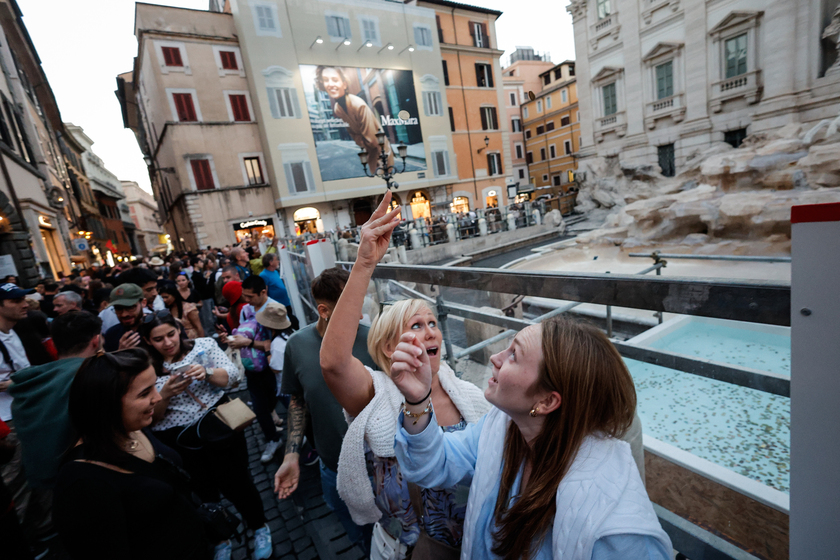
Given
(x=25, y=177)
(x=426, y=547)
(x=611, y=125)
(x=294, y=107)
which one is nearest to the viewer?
(x=426, y=547)

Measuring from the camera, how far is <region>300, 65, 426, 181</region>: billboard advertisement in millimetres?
23375

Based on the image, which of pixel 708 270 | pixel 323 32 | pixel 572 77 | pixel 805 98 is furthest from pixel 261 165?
pixel 572 77

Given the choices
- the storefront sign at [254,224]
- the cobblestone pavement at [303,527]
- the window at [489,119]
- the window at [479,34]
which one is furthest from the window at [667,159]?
the cobblestone pavement at [303,527]

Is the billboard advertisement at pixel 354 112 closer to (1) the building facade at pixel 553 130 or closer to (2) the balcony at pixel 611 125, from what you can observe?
(2) the balcony at pixel 611 125

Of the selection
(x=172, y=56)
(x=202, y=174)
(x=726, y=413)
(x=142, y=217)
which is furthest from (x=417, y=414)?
(x=142, y=217)

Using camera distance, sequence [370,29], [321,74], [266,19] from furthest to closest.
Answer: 1. [370,29]
2. [321,74]
3. [266,19]

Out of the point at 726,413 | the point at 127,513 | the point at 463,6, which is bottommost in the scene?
the point at 726,413

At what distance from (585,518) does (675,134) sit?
27.6 metres

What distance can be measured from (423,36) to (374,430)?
101 ft

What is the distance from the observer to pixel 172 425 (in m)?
2.56

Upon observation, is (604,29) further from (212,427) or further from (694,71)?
(212,427)

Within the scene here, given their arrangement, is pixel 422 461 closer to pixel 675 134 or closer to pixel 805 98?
pixel 805 98

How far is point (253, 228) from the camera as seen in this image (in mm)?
22844

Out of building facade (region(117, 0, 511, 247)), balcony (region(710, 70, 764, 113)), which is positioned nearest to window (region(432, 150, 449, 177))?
building facade (region(117, 0, 511, 247))
